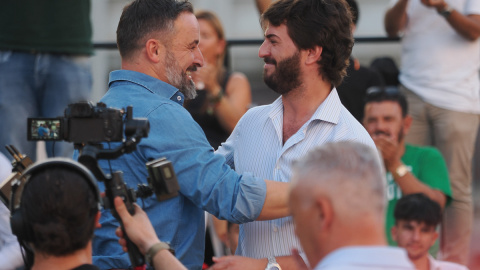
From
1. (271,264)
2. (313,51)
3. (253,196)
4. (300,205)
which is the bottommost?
(271,264)

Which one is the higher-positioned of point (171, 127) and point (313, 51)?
point (313, 51)

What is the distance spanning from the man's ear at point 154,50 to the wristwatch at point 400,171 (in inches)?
96.7

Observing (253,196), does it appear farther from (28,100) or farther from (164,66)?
(28,100)

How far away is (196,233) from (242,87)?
279 centimetres

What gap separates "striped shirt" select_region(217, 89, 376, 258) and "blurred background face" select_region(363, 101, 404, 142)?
200cm

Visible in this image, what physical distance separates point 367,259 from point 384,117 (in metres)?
3.84

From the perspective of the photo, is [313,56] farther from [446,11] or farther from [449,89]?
[449,89]

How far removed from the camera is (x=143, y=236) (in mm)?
3027

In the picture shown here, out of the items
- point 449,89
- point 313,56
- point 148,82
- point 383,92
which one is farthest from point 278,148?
point 449,89

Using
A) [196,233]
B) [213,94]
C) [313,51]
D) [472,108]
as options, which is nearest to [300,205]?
[196,233]

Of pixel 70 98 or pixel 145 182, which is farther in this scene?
pixel 70 98

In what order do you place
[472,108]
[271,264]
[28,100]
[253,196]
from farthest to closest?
[472,108] → [28,100] → [271,264] → [253,196]

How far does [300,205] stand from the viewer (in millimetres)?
2426

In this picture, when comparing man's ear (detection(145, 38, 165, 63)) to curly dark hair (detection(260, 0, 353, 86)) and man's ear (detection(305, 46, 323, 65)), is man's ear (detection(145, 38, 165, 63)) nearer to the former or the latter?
curly dark hair (detection(260, 0, 353, 86))
